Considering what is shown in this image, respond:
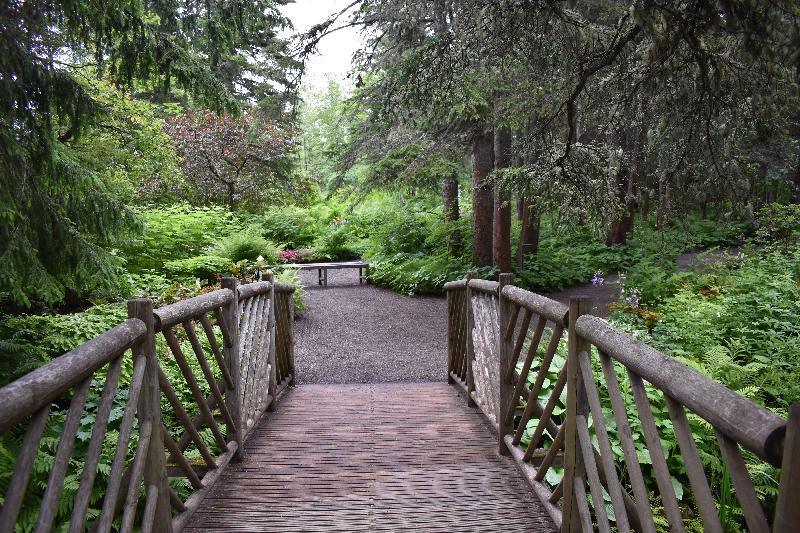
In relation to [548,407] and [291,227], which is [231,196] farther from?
[548,407]

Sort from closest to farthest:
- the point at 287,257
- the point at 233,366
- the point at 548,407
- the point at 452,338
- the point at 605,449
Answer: the point at 605,449 → the point at 548,407 → the point at 233,366 → the point at 452,338 → the point at 287,257

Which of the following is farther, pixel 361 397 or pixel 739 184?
pixel 739 184

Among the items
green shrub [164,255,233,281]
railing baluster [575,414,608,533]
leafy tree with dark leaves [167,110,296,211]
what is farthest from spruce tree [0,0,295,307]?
leafy tree with dark leaves [167,110,296,211]

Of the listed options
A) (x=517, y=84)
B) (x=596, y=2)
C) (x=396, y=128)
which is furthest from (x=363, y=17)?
(x=596, y=2)

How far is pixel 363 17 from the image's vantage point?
355 inches

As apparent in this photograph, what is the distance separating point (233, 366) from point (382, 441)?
4.06ft

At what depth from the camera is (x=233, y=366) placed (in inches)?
137

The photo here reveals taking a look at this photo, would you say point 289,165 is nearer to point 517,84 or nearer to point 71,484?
point 517,84

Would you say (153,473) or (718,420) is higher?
(718,420)

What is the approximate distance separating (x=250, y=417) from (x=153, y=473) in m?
1.71

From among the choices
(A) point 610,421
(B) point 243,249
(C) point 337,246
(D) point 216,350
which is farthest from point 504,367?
(C) point 337,246

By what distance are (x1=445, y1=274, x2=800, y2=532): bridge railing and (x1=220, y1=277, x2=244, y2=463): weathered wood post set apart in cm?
183

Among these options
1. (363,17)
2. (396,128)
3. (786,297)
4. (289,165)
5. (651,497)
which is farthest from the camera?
(289,165)

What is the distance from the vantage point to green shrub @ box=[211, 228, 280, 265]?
11756 mm
